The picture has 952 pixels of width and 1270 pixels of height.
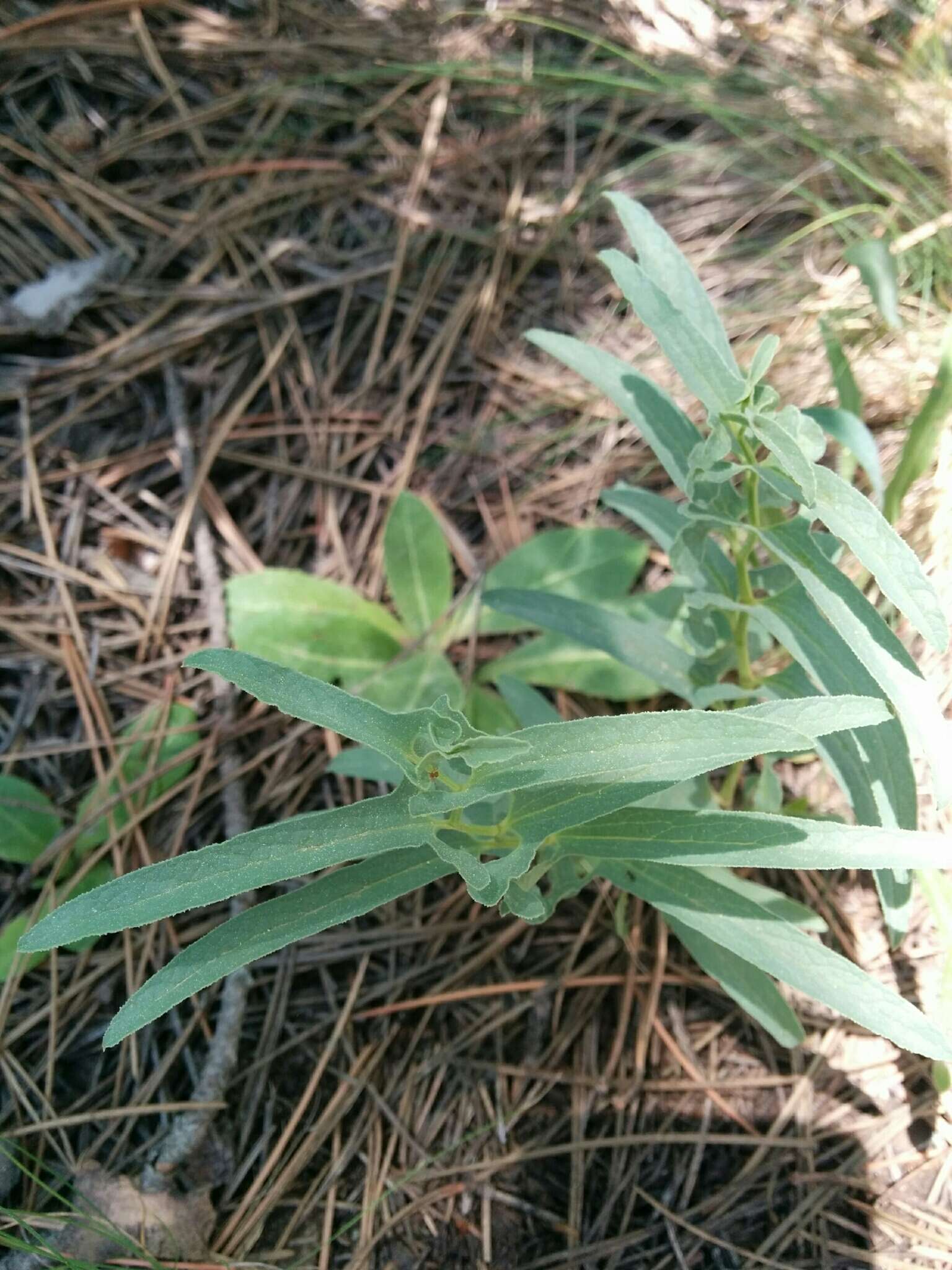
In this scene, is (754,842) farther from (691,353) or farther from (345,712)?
(691,353)

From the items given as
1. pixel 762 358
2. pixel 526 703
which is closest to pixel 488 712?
pixel 526 703

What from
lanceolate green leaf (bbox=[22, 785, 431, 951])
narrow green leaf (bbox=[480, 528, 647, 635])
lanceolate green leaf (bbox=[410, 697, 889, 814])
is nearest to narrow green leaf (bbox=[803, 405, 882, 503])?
narrow green leaf (bbox=[480, 528, 647, 635])

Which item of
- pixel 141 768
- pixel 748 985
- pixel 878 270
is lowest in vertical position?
pixel 141 768

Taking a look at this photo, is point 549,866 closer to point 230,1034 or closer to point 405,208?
point 230,1034

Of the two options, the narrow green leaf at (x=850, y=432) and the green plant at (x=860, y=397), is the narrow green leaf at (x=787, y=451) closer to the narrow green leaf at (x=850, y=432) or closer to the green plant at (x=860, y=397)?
the narrow green leaf at (x=850, y=432)

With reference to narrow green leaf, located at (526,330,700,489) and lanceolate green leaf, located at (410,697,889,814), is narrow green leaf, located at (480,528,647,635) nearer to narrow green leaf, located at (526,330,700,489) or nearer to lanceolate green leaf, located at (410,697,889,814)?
narrow green leaf, located at (526,330,700,489)

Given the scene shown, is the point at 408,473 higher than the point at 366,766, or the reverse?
the point at 408,473

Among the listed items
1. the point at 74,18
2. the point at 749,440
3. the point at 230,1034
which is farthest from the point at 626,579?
the point at 74,18
